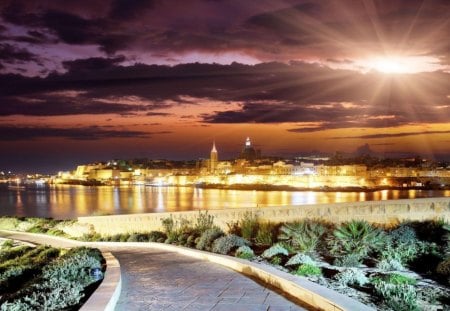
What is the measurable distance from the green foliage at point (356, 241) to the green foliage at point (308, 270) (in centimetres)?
137

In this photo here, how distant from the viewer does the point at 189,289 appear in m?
5.80

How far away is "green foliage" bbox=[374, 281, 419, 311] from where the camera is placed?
481cm

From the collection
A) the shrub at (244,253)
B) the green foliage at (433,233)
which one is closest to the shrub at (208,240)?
the shrub at (244,253)

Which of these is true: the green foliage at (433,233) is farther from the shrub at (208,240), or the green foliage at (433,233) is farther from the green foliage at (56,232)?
the green foliage at (56,232)

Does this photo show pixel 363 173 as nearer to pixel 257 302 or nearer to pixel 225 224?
pixel 225 224

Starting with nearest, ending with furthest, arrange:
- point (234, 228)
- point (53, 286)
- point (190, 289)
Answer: point (53, 286) → point (190, 289) → point (234, 228)

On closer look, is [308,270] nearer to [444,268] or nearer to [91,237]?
[444,268]

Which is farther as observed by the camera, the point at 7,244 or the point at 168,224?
the point at 168,224

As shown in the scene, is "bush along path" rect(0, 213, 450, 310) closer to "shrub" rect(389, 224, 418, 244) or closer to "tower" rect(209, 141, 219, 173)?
"shrub" rect(389, 224, 418, 244)

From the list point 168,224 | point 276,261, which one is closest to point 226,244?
point 276,261

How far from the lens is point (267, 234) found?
10.6 metres

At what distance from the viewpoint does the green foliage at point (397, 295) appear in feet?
15.8

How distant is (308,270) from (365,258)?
1718 mm

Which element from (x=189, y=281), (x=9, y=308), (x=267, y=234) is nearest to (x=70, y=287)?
(x=9, y=308)
